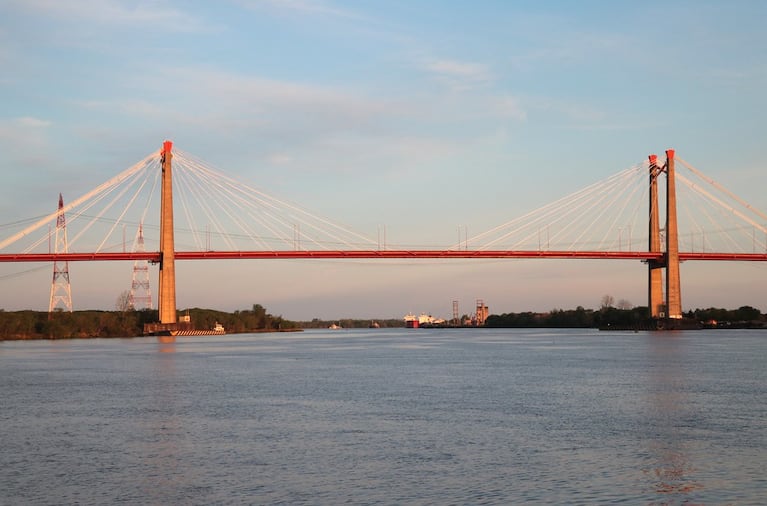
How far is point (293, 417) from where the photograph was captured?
20.9 metres

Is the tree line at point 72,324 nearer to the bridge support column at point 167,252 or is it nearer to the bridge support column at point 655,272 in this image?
the bridge support column at point 167,252

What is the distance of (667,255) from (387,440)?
61.9 meters

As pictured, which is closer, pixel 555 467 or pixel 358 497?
pixel 358 497

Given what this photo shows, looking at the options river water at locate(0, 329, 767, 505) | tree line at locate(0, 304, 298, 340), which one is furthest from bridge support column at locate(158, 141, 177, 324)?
river water at locate(0, 329, 767, 505)

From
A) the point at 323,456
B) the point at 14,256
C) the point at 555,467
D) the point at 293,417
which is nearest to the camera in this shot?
the point at 555,467

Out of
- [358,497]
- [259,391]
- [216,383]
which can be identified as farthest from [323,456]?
[216,383]

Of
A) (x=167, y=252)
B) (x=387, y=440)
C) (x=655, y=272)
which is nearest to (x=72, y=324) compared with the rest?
(x=167, y=252)

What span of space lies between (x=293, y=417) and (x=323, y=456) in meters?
5.31

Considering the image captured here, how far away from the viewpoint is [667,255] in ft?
245

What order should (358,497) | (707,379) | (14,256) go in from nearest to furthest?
(358,497) < (707,379) < (14,256)

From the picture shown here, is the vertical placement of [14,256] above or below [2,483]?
above

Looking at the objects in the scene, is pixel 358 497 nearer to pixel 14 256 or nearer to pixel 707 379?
pixel 707 379

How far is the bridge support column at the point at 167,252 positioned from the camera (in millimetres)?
70062

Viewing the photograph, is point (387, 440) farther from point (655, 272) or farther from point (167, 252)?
point (655, 272)
